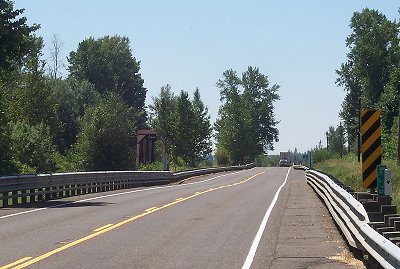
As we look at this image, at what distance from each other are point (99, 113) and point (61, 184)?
46358 mm

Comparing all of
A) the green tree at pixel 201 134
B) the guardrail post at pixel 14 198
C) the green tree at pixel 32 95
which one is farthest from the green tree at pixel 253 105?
the guardrail post at pixel 14 198

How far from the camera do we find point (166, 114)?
130 metres

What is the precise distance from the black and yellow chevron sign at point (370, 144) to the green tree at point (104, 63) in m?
120

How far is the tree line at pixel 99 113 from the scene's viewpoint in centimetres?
6216

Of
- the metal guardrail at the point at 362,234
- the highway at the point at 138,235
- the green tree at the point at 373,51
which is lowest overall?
the highway at the point at 138,235

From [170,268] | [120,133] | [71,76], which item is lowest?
[170,268]

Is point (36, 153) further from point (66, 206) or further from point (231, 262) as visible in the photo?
point (231, 262)

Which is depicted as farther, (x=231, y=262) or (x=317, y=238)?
(x=317, y=238)

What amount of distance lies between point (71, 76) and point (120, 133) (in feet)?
194

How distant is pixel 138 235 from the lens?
1678 cm

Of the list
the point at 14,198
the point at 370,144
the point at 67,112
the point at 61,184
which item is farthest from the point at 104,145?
the point at 370,144

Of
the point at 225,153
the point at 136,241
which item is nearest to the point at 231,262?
the point at 136,241

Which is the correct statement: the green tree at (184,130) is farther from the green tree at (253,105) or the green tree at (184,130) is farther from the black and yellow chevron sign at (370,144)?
the black and yellow chevron sign at (370,144)

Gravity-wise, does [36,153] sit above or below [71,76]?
below
